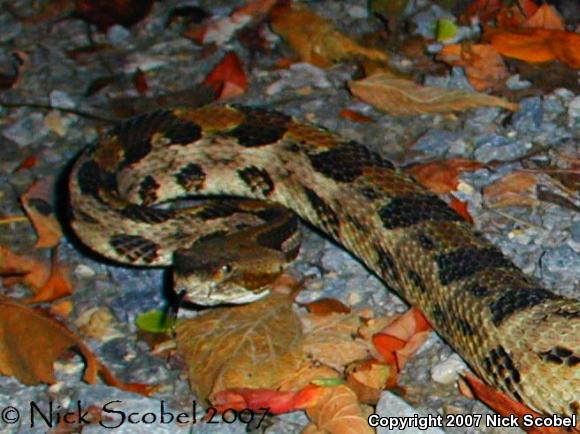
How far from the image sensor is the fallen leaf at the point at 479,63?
8023 mm

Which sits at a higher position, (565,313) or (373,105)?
(565,313)

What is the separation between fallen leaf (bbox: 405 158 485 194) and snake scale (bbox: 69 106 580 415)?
16.8 inches

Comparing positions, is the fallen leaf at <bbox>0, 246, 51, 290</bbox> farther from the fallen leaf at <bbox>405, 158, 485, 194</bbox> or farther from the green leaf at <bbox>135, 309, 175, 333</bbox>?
the fallen leaf at <bbox>405, 158, 485, 194</bbox>

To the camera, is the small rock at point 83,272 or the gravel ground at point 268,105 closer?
the gravel ground at point 268,105

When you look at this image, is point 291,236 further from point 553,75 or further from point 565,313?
point 553,75

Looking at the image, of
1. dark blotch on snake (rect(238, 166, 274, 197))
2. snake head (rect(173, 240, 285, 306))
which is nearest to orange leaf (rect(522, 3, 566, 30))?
dark blotch on snake (rect(238, 166, 274, 197))

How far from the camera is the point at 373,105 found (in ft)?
26.1

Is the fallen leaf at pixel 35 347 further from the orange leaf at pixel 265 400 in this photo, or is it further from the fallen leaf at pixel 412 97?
the fallen leaf at pixel 412 97

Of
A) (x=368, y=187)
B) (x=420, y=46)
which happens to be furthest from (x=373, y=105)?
(x=368, y=187)

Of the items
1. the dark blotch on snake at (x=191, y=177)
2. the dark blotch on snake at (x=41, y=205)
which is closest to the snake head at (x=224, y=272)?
the dark blotch on snake at (x=191, y=177)

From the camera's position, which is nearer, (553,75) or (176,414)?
(176,414)

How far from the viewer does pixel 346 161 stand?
22.3 feet

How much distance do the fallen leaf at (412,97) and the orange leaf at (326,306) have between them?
1.88 m

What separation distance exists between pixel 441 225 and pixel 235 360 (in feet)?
4.42
